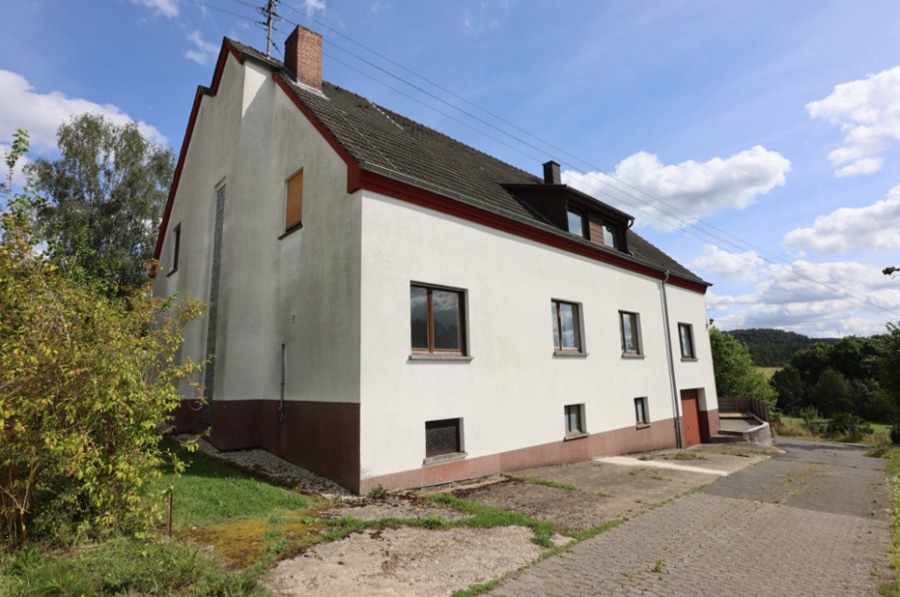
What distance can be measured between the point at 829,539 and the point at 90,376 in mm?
9032

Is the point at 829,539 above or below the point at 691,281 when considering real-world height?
below

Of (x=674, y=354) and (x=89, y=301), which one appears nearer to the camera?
(x=89, y=301)

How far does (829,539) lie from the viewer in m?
6.26

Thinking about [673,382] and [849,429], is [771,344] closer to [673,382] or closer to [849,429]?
[849,429]

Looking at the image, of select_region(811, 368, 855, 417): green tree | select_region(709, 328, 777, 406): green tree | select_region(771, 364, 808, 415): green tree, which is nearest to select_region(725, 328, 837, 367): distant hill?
select_region(771, 364, 808, 415): green tree

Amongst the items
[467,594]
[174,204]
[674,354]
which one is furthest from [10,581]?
[674,354]

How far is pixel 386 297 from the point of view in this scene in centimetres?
855

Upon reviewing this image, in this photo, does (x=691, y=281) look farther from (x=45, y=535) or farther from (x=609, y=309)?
(x=45, y=535)

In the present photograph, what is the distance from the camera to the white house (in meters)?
8.54

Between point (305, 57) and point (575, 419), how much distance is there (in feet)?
40.6

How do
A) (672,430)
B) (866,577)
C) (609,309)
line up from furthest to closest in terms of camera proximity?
(672,430) < (609,309) < (866,577)

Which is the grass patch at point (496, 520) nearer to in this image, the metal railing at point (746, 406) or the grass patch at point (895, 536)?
the grass patch at point (895, 536)

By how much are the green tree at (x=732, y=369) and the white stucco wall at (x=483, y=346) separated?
26.9 metres

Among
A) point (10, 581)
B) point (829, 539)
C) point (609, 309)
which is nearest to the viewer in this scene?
point (10, 581)
